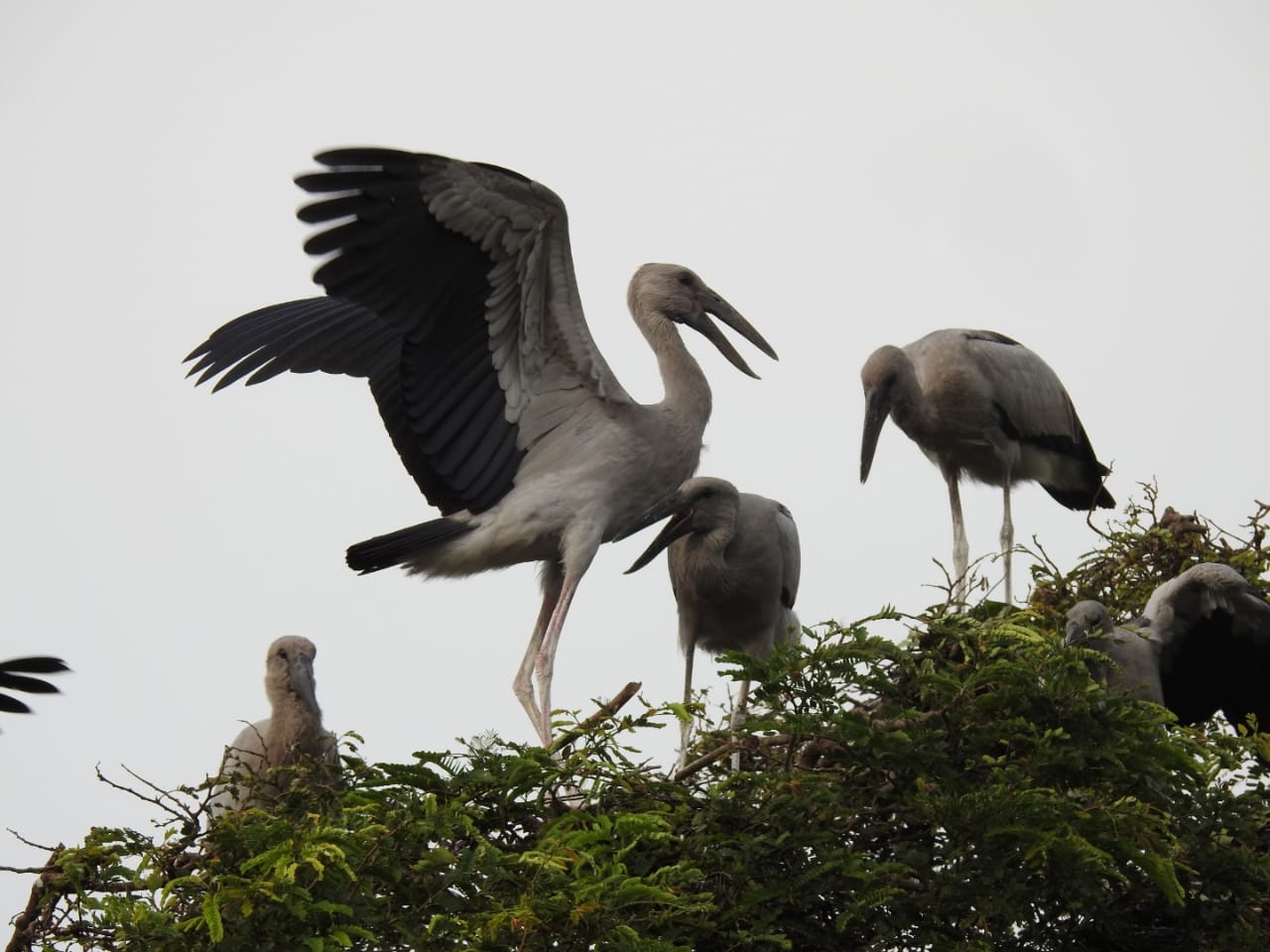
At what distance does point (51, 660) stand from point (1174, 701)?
3.70 metres

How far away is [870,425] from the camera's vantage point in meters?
8.20

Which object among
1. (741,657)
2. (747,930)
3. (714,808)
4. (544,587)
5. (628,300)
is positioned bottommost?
(747,930)

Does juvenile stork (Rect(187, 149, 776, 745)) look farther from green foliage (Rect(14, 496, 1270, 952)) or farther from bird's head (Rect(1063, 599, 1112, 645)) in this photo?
bird's head (Rect(1063, 599, 1112, 645))

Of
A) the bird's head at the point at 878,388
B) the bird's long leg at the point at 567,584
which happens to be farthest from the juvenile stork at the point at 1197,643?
the bird's head at the point at 878,388

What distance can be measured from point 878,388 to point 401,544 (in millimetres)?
2606

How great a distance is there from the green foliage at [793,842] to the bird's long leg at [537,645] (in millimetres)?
1567

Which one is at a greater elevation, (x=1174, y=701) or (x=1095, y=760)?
(x=1174, y=701)

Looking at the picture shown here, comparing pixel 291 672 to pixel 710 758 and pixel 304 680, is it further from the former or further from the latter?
pixel 710 758

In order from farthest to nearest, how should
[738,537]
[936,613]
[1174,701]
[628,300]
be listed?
[738,537], [628,300], [1174,701], [936,613]

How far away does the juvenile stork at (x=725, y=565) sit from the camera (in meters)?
8.17

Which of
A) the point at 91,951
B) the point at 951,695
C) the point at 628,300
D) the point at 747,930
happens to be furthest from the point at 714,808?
the point at 628,300

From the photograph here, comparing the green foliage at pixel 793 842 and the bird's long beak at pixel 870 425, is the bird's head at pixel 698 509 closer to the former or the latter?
the bird's long beak at pixel 870 425

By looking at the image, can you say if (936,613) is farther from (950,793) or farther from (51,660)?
(51,660)

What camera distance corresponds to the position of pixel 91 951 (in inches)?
175
